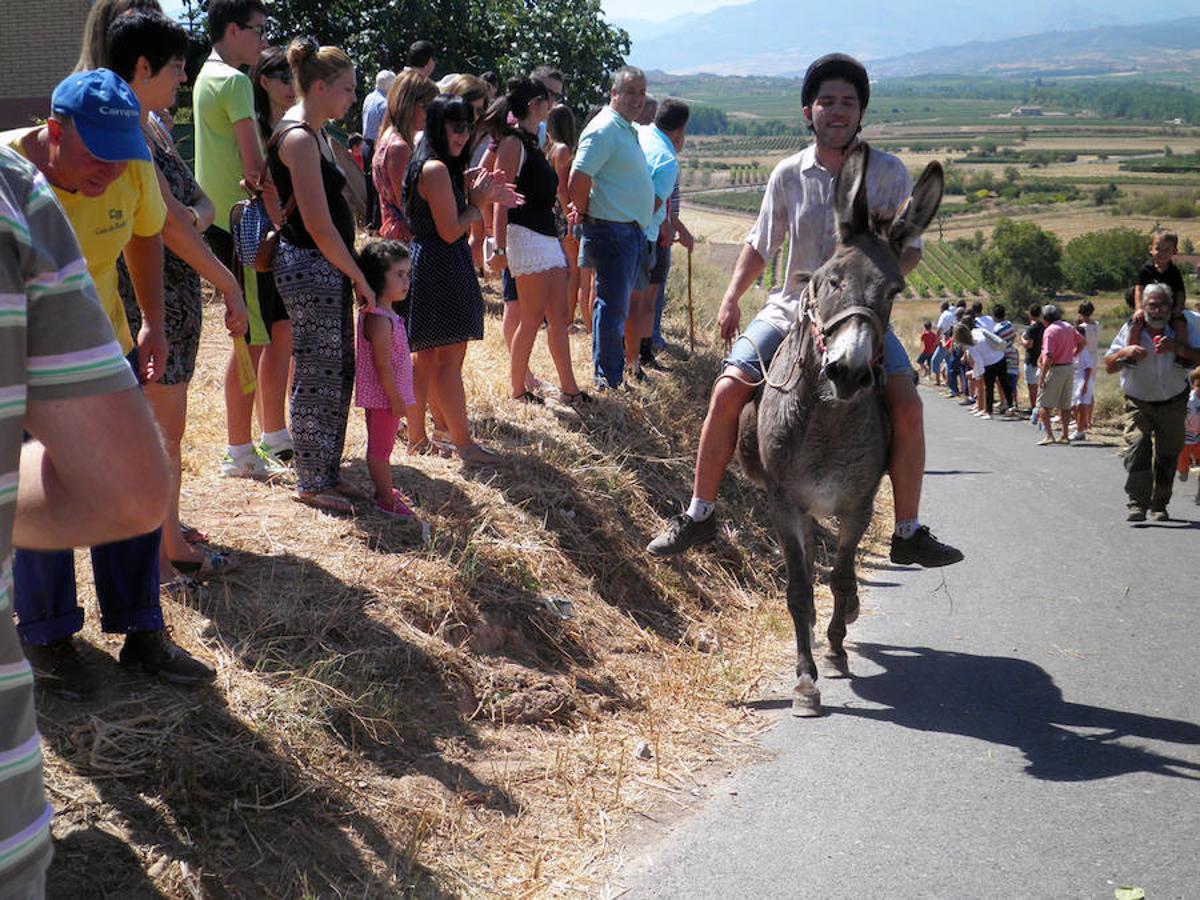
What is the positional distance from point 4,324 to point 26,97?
89.5 feet

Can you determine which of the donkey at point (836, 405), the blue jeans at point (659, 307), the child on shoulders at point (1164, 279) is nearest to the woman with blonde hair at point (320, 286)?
the donkey at point (836, 405)

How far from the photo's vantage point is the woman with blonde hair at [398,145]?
8.44 meters

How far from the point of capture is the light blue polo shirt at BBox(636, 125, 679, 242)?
466 inches

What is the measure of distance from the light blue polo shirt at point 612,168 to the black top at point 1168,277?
17.2 feet

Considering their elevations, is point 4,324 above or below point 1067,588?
above

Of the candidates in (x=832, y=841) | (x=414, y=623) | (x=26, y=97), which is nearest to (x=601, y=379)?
(x=414, y=623)

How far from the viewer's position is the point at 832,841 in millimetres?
5035

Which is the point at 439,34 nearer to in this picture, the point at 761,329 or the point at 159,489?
the point at 761,329

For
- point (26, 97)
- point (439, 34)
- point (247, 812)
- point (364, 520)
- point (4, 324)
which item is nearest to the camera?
point (4, 324)

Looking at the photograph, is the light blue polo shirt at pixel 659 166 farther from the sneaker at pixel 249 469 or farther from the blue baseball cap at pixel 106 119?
the blue baseball cap at pixel 106 119

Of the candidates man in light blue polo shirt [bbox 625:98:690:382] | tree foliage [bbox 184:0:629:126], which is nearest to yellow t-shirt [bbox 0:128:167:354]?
man in light blue polo shirt [bbox 625:98:690:382]

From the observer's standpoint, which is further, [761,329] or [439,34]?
[439,34]

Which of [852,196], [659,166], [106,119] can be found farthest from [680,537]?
[659,166]

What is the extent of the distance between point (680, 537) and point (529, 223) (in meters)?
3.19
